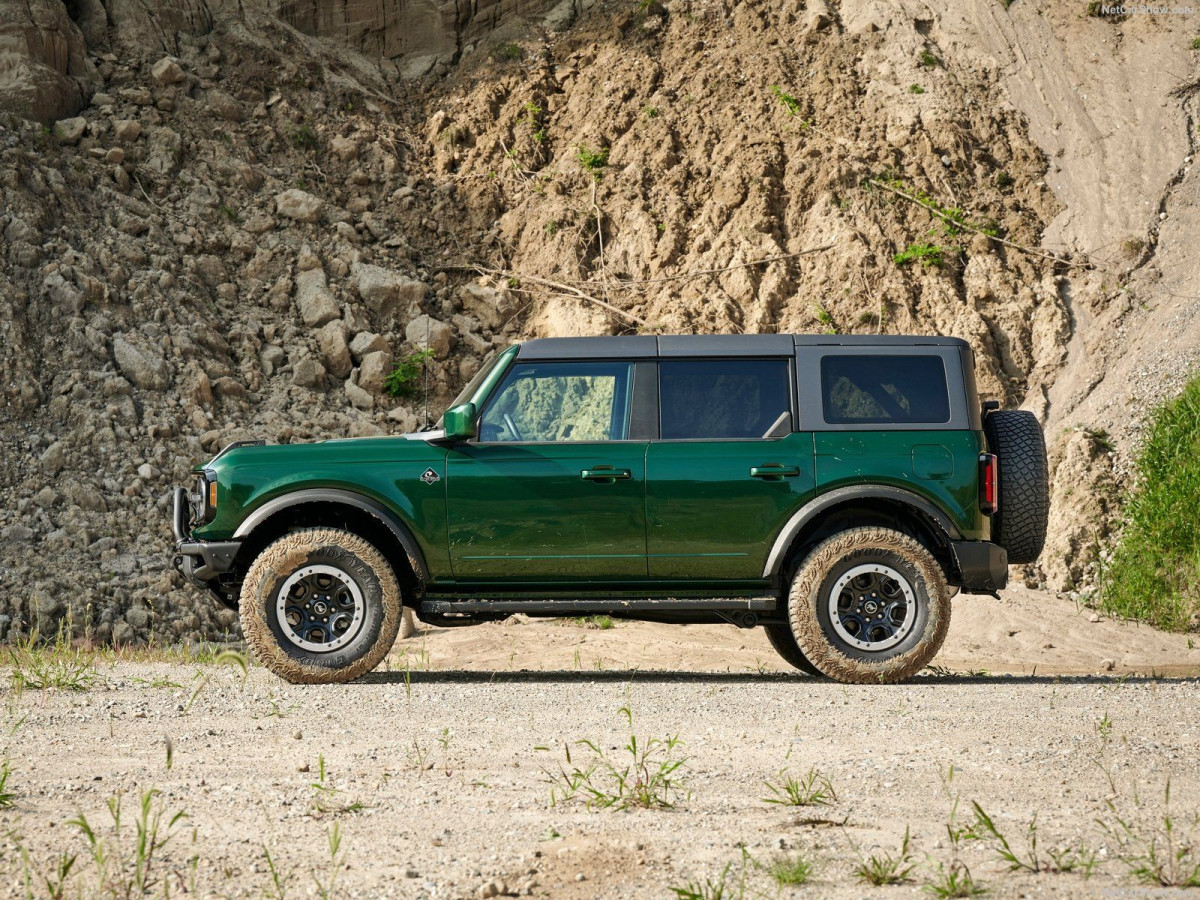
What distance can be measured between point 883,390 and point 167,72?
16422 millimetres

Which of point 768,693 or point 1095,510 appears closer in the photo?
point 768,693

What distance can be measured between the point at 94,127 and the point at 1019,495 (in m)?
16.3

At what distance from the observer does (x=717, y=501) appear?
→ 782 cm

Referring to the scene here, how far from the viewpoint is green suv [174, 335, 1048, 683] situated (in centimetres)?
780

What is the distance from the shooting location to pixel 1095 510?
15781mm

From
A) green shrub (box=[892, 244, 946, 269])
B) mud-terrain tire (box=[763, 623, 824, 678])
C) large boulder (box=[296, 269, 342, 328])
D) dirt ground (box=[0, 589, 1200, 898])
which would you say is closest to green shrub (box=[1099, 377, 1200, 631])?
green shrub (box=[892, 244, 946, 269])

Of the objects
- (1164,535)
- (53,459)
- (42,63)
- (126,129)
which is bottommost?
(1164,535)

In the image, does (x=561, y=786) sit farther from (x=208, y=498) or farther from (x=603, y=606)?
(x=208, y=498)

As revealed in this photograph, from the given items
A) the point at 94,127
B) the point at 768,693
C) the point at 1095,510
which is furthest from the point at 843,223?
the point at 768,693

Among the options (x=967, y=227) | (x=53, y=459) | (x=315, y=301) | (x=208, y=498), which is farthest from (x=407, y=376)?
(x=208, y=498)

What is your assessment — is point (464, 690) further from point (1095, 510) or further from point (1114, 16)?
point (1114, 16)

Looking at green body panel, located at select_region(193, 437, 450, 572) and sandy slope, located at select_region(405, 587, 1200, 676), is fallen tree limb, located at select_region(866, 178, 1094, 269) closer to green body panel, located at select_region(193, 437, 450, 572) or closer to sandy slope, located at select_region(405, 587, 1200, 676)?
sandy slope, located at select_region(405, 587, 1200, 676)

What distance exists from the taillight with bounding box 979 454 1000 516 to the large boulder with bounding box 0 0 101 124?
16526 mm

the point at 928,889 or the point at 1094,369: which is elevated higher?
the point at 1094,369
